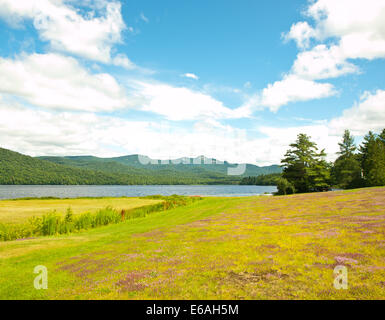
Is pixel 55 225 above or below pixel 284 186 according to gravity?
below

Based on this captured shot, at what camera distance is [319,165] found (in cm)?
8319

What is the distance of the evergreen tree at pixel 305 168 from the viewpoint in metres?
81.5

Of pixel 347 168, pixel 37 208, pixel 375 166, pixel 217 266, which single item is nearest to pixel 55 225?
pixel 37 208

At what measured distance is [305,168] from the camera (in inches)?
3287

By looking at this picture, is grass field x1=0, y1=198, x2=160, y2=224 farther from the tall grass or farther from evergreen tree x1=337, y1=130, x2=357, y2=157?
evergreen tree x1=337, y1=130, x2=357, y2=157

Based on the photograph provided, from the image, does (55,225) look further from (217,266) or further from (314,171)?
(314,171)

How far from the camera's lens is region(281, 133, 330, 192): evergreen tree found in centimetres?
8150

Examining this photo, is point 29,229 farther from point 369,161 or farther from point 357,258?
point 369,161

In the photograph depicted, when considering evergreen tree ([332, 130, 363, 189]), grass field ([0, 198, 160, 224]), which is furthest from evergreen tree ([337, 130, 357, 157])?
grass field ([0, 198, 160, 224])

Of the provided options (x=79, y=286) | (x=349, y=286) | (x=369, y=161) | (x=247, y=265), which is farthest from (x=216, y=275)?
(x=369, y=161)

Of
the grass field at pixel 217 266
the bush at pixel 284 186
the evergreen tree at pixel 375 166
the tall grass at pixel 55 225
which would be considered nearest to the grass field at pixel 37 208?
the tall grass at pixel 55 225
